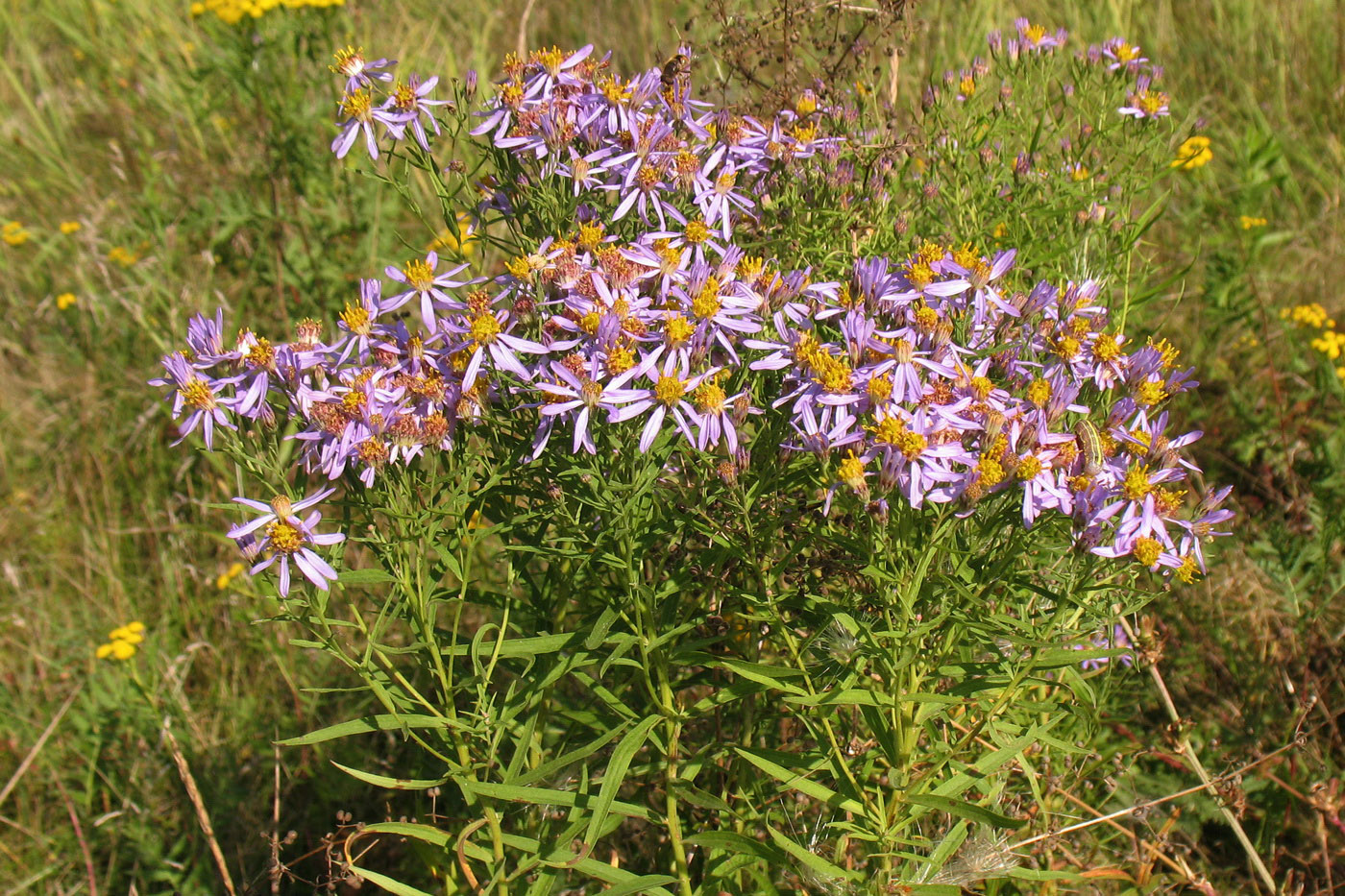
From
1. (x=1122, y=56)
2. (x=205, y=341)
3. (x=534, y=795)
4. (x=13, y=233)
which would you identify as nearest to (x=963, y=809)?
(x=534, y=795)

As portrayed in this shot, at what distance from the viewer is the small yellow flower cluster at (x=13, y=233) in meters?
5.58

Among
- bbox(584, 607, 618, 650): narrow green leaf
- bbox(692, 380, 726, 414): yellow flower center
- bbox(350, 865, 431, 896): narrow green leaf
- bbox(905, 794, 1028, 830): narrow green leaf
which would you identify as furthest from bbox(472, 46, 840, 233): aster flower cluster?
bbox(350, 865, 431, 896): narrow green leaf

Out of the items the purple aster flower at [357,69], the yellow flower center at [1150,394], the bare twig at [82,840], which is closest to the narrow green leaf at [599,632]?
the yellow flower center at [1150,394]

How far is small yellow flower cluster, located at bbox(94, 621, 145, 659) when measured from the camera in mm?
3604

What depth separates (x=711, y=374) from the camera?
2.06 meters

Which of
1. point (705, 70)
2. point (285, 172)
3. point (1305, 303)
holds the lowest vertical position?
point (1305, 303)

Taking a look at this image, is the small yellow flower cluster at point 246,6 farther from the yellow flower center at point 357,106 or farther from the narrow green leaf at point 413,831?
the narrow green leaf at point 413,831

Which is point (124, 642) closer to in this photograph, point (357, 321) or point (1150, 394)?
point (357, 321)

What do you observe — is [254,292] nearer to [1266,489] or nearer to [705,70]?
[705,70]

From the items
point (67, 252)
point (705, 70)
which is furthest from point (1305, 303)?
point (67, 252)

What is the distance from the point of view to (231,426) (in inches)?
87.7

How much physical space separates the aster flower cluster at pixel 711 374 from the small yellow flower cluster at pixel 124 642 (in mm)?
1550

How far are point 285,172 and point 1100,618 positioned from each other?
416 cm

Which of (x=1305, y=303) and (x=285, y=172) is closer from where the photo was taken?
(x=1305, y=303)
